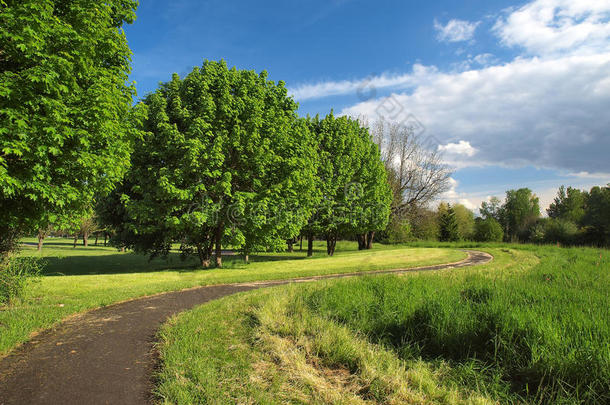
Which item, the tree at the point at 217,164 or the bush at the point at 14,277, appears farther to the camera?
the tree at the point at 217,164

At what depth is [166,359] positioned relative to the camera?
472 centimetres

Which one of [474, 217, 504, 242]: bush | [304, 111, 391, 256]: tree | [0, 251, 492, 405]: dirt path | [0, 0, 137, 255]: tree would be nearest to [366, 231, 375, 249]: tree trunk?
[304, 111, 391, 256]: tree

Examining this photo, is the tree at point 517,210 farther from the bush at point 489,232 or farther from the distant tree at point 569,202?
the bush at point 489,232

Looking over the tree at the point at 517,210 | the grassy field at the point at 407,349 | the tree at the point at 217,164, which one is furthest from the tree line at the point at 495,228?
the grassy field at the point at 407,349

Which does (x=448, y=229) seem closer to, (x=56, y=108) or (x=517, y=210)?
(x=56, y=108)

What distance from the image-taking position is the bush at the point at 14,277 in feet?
26.7

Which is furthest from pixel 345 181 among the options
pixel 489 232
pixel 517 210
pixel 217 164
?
pixel 517 210

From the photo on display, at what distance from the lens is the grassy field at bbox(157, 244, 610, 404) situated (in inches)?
143

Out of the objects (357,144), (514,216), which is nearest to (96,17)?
(357,144)

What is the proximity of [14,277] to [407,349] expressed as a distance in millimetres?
10312

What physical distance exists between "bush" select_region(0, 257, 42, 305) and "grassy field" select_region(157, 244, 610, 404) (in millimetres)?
5302

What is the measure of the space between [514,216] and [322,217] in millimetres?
98945

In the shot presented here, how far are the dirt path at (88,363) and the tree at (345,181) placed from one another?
1952 cm

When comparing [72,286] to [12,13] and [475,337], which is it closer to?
[12,13]
